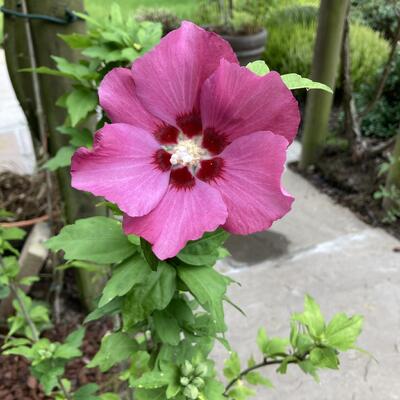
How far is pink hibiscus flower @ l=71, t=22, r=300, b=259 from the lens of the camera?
0.77 metres

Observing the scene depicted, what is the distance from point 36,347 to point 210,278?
2.96ft

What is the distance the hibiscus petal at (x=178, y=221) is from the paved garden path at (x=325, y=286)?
6.01 ft

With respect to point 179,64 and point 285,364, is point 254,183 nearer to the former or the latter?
point 179,64

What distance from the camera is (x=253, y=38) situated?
575 cm

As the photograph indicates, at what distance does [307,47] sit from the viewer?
557cm

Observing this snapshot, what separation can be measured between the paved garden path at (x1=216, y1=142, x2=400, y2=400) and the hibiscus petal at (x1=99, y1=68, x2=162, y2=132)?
192cm

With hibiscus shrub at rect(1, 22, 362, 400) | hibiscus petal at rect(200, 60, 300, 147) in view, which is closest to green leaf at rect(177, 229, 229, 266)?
hibiscus shrub at rect(1, 22, 362, 400)

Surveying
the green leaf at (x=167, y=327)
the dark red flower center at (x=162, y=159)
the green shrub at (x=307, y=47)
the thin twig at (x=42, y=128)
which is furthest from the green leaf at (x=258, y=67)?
the green shrub at (x=307, y=47)

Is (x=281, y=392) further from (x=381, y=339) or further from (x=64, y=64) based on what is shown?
(x=64, y=64)

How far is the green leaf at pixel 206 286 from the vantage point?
100cm

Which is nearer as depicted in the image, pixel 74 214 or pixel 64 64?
pixel 64 64

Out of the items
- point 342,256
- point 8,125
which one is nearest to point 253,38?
point 8,125

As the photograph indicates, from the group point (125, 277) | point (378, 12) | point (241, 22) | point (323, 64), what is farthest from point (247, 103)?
point (241, 22)

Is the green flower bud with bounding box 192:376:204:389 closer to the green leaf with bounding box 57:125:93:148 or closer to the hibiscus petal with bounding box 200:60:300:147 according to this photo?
the hibiscus petal with bounding box 200:60:300:147
